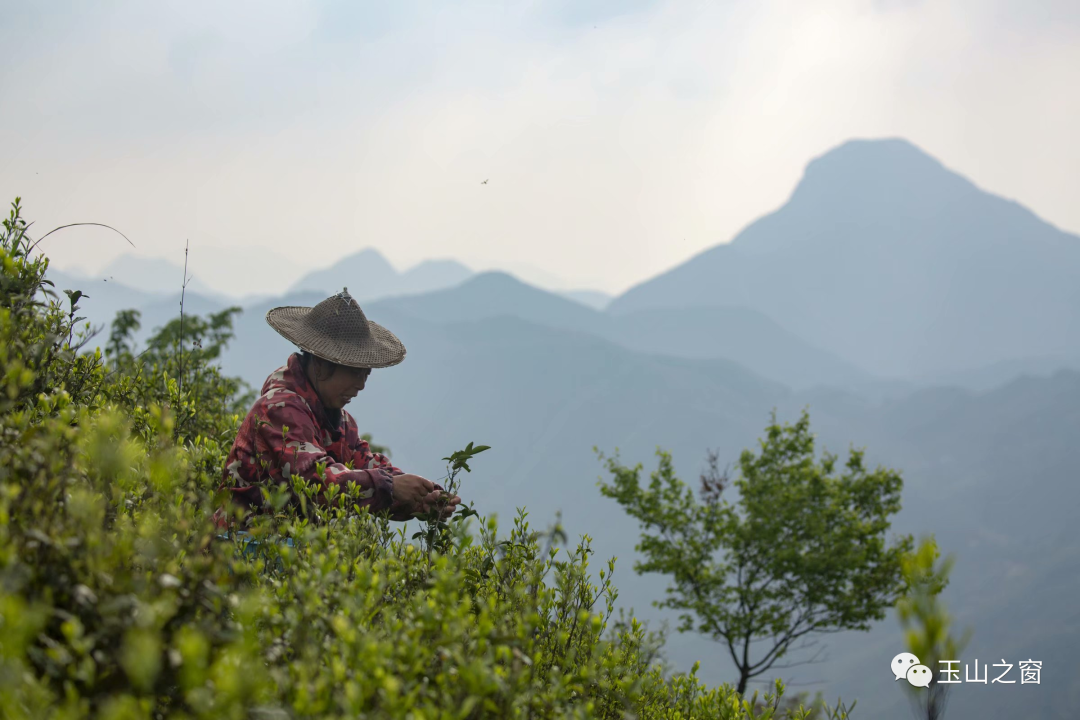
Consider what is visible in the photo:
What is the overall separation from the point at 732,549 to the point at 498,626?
2198 cm

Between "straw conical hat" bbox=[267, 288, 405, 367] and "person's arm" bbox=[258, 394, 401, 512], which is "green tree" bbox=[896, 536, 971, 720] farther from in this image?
"straw conical hat" bbox=[267, 288, 405, 367]

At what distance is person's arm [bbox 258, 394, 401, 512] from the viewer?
352 centimetres

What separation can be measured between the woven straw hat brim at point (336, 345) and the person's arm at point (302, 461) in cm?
47

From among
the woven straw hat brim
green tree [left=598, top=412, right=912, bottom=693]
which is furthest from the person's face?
green tree [left=598, top=412, right=912, bottom=693]

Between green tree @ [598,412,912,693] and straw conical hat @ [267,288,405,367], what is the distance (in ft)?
58.2

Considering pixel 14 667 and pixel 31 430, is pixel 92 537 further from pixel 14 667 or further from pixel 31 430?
pixel 31 430

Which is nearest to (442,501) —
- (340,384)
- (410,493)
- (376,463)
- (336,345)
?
(410,493)

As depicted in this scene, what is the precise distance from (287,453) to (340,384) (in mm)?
822

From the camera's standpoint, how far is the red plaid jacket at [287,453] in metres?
3.57

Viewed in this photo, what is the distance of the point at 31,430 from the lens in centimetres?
220

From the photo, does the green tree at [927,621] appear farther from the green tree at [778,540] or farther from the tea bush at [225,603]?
the green tree at [778,540]

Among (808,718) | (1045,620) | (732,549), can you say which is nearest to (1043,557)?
(1045,620)

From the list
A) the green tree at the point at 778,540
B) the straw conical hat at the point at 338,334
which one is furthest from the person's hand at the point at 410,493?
the green tree at the point at 778,540

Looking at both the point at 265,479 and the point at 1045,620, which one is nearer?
the point at 265,479
